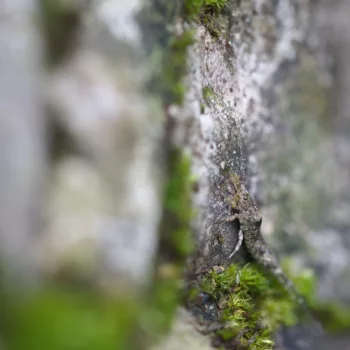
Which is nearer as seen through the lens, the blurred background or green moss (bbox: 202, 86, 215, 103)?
the blurred background

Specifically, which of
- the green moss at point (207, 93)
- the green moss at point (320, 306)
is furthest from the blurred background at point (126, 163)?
the green moss at point (320, 306)

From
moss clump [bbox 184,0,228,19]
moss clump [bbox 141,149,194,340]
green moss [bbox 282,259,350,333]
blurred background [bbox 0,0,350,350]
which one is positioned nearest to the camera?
blurred background [bbox 0,0,350,350]

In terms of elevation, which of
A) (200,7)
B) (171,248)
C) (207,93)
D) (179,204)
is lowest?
Answer: (171,248)

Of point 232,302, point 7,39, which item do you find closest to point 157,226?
point 7,39

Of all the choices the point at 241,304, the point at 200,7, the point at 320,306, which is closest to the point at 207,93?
the point at 200,7

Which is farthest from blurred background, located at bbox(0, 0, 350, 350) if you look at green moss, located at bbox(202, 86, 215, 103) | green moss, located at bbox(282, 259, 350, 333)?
green moss, located at bbox(282, 259, 350, 333)

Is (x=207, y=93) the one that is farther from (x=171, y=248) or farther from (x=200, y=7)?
(x=171, y=248)

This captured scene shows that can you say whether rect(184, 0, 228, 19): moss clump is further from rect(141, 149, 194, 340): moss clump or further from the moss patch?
the moss patch

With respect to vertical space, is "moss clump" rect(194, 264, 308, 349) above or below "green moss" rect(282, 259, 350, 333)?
below
